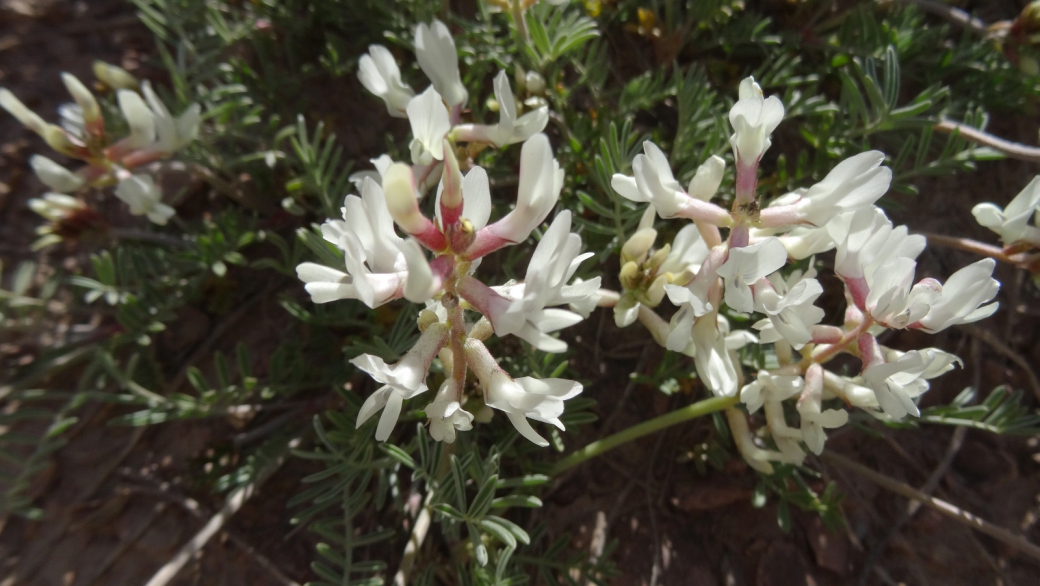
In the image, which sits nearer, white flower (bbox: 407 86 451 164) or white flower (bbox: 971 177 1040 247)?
white flower (bbox: 407 86 451 164)

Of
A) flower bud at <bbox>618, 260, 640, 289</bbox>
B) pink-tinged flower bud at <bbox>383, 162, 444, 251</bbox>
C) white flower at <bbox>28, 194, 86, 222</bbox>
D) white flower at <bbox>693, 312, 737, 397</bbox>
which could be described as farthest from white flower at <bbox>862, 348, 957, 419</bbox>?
white flower at <bbox>28, 194, 86, 222</bbox>

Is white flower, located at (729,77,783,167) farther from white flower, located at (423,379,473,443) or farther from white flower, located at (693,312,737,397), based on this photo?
white flower, located at (423,379,473,443)

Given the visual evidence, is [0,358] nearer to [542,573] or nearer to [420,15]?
[420,15]

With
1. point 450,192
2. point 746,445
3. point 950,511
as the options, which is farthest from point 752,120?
point 950,511

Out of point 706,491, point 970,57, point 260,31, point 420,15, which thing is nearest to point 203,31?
point 260,31

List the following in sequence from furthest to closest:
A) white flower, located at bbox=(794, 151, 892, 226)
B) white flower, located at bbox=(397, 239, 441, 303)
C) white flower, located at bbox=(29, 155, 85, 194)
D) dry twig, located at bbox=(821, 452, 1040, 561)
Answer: white flower, located at bbox=(29, 155, 85, 194), dry twig, located at bbox=(821, 452, 1040, 561), white flower, located at bbox=(794, 151, 892, 226), white flower, located at bbox=(397, 239, 441, 303)

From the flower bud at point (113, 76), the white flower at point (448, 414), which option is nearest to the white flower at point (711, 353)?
the white flower at point (448, 414)

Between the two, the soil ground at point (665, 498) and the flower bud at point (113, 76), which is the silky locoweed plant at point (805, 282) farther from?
the flower bud at point (113, 76)

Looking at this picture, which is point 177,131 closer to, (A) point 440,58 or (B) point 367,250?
(A) point 440,58
